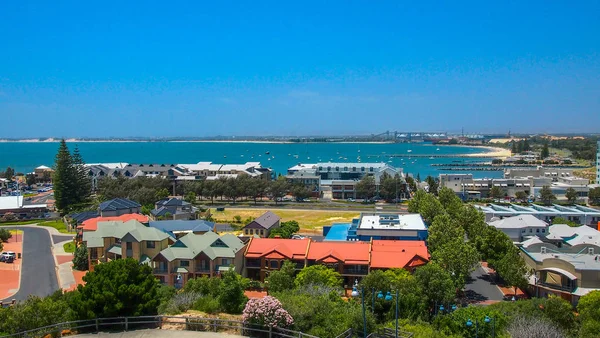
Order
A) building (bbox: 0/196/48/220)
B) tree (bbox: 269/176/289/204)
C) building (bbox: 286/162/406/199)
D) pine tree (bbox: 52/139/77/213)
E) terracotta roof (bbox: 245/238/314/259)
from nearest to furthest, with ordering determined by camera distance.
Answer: terracotta roof (bbox: 245/238/314/259) → building (bbox: 0/196/48/220) → pine tree (bbox: 52/139/77/213) → tree (bbox: 269/176/289/204) → building (bbox: 286/162/406/199)

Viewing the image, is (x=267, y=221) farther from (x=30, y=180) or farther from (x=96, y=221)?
(x=30, y=180)

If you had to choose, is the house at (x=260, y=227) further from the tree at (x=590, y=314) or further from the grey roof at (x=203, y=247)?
the tree at (x=590, y=314)

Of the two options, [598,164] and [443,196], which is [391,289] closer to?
[443,196]

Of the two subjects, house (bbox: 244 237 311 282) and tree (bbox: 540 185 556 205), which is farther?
tree (bbox: 540 185 556 205)

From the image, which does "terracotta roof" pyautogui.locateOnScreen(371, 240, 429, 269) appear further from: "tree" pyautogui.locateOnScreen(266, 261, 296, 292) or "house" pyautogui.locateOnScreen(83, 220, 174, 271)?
"house" pyautogui.locateOnScreen(83, 220, 174, 271)

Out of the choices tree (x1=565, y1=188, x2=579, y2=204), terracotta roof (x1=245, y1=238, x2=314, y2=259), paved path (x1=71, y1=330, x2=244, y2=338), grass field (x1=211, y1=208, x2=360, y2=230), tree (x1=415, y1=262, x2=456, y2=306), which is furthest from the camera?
tree (x1=565, y1=188, x2=579, y2=204)

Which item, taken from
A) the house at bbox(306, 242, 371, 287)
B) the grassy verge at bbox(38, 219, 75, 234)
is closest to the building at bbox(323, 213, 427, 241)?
the house at bbox(306, 242, 371, 287)

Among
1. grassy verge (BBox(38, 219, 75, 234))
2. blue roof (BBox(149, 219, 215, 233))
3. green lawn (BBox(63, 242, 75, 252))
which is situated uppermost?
blue roof (BBox(149, 219, 215, 233))

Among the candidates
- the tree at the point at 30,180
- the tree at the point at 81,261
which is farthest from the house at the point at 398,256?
the tree at the point at 30,180
